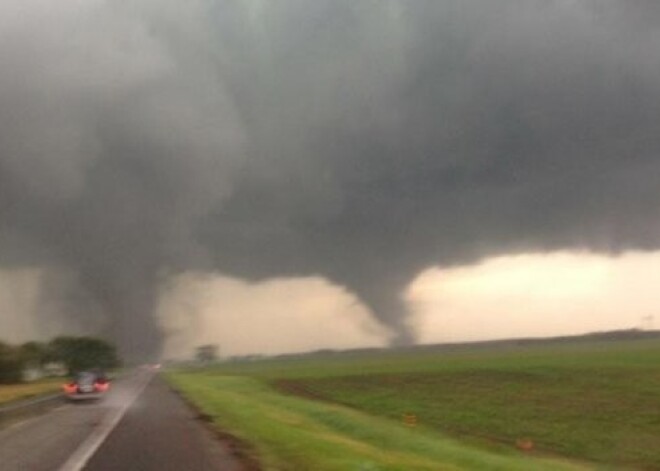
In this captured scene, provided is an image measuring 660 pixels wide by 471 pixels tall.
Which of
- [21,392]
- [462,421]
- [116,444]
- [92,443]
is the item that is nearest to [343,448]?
[116,444]

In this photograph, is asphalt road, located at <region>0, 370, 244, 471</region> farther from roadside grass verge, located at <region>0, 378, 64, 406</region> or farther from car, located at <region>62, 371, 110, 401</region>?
roadside grass verge, located at <region>0, 378, 64, 406</region>

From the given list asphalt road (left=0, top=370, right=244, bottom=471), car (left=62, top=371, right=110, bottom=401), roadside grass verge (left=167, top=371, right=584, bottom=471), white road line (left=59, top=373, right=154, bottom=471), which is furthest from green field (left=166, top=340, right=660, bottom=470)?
car (left=62, top=371, right=110, bottom=401)

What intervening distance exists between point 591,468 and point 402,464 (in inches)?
497

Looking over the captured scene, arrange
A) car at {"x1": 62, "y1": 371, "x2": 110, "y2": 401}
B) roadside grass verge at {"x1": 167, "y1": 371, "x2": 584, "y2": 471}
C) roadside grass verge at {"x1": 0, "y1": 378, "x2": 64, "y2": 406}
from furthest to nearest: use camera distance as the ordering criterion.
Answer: roadside grass verge at {"x1": 0, "y1": 378, "x2": 64, "y2": 406}, car at {"x1": 62, "y1": 371, "x2": 110, "y2": 401}, roadside grass verge at {"x1": 167, "y1": 371, "x2": 584, "y2": 471}

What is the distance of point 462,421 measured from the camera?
47.4 m

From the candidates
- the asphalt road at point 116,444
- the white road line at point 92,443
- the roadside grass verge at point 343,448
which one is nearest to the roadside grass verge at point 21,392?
the white road line at point 92,443

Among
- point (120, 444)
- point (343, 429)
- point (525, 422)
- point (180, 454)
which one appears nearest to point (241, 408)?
point (343, 429)

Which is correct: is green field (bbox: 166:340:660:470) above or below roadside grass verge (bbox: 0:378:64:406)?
below

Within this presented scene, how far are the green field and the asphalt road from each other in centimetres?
117

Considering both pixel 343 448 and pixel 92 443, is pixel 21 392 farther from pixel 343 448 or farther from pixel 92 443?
pixel 343 448

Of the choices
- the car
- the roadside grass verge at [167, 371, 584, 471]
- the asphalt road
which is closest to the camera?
the roadside grass verge at [167, 371, 584, 471]

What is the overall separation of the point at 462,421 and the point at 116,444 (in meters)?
25.3

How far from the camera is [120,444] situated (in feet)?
81.6

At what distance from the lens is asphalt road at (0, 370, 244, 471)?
20.0 metres
